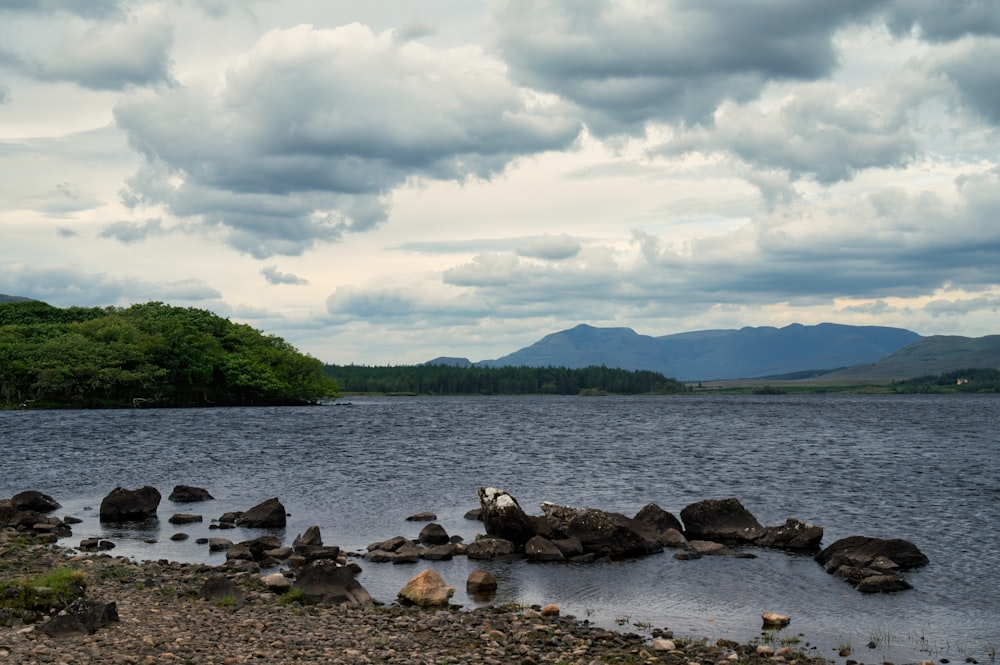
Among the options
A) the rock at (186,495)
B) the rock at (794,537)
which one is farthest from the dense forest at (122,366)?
the rock at (794,537)

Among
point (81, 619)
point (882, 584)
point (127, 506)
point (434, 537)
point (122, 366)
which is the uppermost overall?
point (122, 366)

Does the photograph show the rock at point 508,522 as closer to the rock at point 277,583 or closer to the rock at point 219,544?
the rock at point 219,544

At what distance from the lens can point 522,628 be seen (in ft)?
77.6

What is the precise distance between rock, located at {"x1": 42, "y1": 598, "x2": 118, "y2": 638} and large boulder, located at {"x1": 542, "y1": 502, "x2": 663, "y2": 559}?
2033 cm

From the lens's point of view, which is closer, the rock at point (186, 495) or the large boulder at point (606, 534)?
the large boulder at point (606, 534)

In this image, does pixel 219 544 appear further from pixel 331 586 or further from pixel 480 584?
pixel 480 584

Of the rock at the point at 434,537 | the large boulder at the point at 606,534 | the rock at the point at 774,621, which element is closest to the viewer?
A: the rock at the point at 774,621

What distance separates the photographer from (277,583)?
27.5 m

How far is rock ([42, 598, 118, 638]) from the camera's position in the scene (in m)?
20.2

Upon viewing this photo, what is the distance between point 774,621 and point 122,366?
6724 inches

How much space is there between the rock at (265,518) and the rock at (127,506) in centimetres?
587

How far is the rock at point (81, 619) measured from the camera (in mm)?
20219

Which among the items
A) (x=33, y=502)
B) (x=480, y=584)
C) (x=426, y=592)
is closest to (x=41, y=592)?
(x=426, y=592)

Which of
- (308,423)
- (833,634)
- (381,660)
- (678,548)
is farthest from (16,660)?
(308,423)
